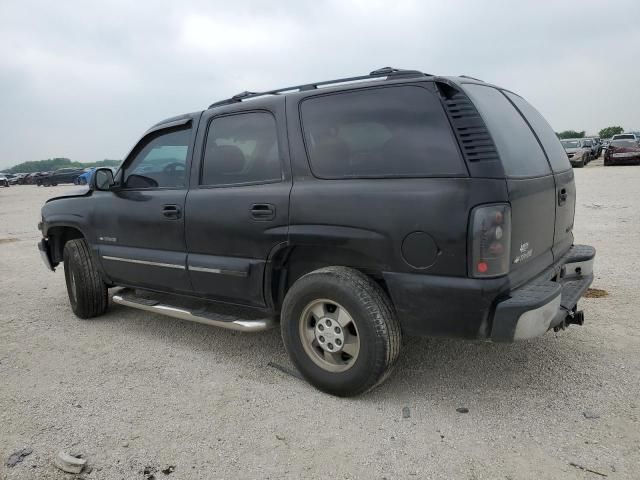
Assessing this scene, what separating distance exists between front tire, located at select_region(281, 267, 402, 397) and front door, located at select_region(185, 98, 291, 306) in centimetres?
39

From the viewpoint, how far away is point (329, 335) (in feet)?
10.2

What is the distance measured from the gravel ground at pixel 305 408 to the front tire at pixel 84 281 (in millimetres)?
295

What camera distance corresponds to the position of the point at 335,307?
315 centimetres

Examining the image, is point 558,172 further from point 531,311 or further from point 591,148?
point 591,148

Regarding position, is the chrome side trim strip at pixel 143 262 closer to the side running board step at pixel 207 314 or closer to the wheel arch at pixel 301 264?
the side running board step at pixel 207 314

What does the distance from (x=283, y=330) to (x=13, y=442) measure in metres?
1.66

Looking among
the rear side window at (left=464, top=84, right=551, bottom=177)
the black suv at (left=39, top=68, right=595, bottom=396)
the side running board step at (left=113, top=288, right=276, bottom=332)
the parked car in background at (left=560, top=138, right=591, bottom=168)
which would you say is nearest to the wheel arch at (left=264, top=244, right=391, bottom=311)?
the black suv at (left=39, top=68, right=595, bottom=396)

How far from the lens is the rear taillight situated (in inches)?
100

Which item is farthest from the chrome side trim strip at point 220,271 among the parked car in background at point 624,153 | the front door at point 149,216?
the parked car in background at point 624,153

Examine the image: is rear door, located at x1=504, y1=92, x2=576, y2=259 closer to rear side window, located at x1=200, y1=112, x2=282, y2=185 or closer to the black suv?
the black suv

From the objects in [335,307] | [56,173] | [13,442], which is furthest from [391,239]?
[56,173]

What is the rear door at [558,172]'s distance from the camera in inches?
133

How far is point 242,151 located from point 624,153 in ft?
87.4

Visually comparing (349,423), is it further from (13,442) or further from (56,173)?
(56,173)
